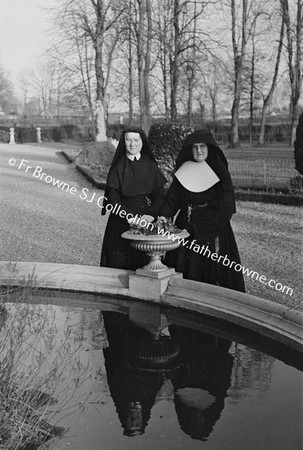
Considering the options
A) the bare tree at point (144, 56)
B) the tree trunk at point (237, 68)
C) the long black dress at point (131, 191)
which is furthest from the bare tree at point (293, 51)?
the long black dress at point (131, 191)

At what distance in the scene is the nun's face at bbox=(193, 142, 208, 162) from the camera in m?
4.84

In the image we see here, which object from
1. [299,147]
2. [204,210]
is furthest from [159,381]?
[299,147]

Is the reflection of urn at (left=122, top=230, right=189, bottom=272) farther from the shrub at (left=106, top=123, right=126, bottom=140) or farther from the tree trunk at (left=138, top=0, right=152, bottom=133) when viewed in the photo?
the shrub at (left=106, top=123, right=126, bottom=140)

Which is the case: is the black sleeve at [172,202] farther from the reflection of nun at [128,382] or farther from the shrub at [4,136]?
the shrub at [4,136]

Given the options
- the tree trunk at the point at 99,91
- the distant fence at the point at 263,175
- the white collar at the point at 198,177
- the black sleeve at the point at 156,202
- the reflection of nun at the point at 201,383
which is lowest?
the reflection of nun at the point at 201,383

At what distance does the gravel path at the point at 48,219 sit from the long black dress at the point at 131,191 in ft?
8.09

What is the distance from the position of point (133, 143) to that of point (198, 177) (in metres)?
0.67

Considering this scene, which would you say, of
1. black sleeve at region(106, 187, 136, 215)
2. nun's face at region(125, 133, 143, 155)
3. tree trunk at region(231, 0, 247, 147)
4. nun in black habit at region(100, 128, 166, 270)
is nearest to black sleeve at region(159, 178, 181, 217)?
nun in black habit at region(100, 128, 166, 270)

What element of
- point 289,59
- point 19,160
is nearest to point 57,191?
point 19,160

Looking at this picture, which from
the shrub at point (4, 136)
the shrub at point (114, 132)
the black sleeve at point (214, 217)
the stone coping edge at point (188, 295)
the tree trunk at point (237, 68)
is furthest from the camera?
the shrub at point (4, 136)

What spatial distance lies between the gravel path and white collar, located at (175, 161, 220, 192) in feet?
10.4

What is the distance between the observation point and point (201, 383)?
3.73 m

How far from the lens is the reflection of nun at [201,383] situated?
325cm

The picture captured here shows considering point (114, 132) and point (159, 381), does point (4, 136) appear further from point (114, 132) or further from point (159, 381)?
point (159, 381)
